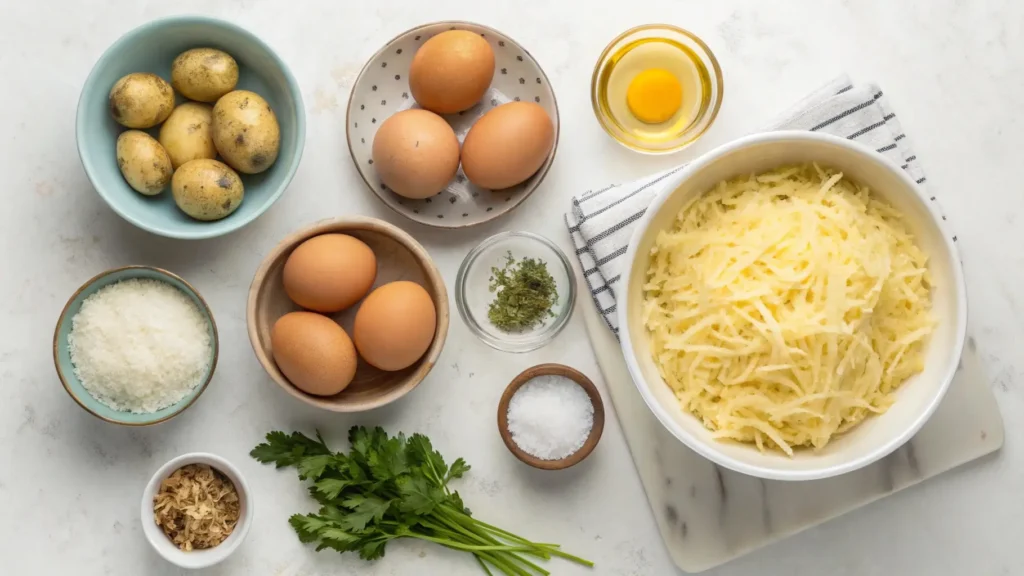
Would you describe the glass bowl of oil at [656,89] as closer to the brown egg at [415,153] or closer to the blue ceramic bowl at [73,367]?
the brown egg at [415,153]

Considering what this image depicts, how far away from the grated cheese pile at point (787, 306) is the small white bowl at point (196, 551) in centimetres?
82

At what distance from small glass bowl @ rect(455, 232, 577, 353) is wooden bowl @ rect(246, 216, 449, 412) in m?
0.11

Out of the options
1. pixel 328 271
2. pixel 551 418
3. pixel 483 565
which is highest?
pixel 328 271

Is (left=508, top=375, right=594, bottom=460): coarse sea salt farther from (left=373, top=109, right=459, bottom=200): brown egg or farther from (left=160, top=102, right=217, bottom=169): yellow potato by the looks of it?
(left=160, top=102, right=217, bottom=169): yellow potato

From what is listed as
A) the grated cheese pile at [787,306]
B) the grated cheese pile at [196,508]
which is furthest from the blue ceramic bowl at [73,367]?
the grated cheese pile at [787,306]

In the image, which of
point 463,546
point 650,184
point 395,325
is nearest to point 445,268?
point 395,325

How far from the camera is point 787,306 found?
1266 mm

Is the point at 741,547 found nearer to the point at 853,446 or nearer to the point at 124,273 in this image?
the point at 853,446

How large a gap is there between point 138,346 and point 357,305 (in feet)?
1.32

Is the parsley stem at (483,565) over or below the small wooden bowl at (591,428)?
below

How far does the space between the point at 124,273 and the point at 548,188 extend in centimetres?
83

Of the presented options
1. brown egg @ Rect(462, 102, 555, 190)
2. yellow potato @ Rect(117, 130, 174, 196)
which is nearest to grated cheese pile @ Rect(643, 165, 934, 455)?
brown egg @ Rect(462, 102, 555, 190)

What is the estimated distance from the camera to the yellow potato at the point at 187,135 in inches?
62.9

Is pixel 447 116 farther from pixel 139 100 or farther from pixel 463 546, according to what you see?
pixel 463 546
